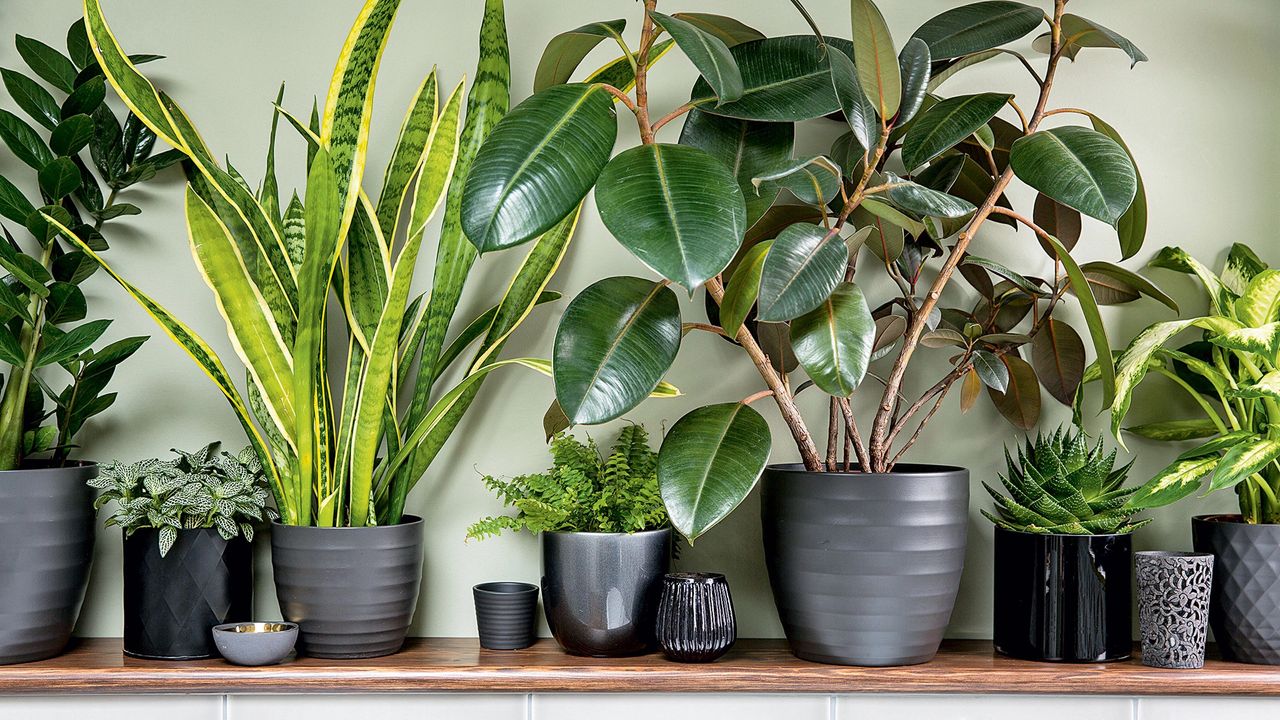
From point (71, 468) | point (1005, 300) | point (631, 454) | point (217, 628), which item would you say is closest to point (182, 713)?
point (217, 628)

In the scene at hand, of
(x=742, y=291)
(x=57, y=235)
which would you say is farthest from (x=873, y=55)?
(x=57, y=235)

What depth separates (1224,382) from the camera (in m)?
1.29

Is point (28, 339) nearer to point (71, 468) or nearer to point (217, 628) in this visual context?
point (71, 468)

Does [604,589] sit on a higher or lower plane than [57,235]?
lower

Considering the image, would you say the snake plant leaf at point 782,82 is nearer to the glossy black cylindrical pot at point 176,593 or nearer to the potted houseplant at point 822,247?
the potted houseplant at point 822,247

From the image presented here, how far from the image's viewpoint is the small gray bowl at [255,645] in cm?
117

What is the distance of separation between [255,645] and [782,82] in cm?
95

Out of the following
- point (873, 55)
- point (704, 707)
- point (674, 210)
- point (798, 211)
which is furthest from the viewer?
point (798, 211)

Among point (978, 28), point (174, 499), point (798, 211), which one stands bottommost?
point (174, 499)

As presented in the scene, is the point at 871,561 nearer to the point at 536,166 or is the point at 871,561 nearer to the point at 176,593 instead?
the point at 536,166

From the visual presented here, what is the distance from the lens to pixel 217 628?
1.21m

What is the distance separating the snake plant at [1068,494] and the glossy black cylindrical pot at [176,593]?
1029mm

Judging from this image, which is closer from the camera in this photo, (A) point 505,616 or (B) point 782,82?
(B) point 782,82

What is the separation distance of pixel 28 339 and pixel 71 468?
0.70ft
